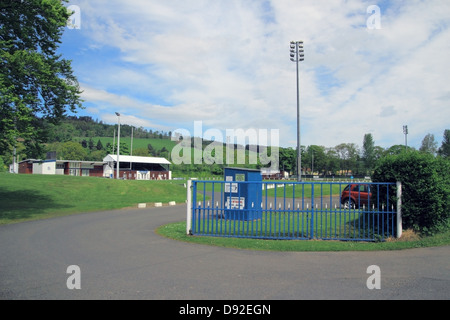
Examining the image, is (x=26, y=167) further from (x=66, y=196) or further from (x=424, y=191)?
(x=424, y=191)

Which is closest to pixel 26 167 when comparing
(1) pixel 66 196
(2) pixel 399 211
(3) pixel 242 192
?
(1) pixel 66 196

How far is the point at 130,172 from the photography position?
6306 cm

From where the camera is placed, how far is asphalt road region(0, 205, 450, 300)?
522cm

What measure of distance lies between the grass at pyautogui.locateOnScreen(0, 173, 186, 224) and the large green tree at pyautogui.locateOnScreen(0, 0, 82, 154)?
3.93 m

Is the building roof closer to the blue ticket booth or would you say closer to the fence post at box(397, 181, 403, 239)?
the blue ticket booth

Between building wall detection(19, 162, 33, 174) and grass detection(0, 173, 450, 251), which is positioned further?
building wall detection(19, 162, 33, 174)

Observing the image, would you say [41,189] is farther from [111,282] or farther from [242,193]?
[111,282]

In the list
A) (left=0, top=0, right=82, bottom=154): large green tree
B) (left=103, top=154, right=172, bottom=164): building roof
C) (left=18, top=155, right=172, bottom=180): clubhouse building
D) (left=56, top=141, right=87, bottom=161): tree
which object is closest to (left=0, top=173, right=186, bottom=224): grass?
(left=0, top=0, right=82, bottom=154): large green tree

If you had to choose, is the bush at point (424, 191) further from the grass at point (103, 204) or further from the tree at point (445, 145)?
the tree at point (445, 145)

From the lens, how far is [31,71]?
49.0 ft

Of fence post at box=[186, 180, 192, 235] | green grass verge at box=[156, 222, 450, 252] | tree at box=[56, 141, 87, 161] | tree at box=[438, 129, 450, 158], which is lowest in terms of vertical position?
green grass verge at box=[156, 222, 450, 252]

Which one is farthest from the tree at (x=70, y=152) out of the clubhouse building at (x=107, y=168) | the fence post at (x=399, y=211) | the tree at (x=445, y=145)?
the tree at (x=445, y=145)
